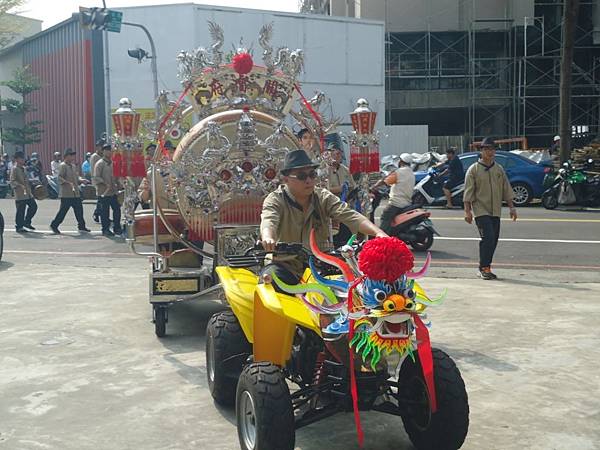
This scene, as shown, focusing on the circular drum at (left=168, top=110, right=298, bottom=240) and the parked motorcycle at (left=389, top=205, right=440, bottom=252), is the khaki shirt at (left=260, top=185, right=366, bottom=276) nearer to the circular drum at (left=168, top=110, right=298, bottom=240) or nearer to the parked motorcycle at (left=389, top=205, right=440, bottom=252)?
the circular drum at (left=168, top=110, right=298, bottom=240)

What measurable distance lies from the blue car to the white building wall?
9.89m

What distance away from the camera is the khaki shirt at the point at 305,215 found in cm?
545

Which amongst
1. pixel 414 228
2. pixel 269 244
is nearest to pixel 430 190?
pixel 414 228

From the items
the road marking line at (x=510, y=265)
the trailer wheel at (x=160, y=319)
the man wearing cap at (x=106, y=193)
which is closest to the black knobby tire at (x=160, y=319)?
the trailer wheel at (x=160, y=319)

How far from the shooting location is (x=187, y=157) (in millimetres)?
7281

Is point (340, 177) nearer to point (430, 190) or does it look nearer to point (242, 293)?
point (242, 293)

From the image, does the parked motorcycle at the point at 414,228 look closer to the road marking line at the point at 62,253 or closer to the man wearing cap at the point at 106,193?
the road marking line at the point at 62,253

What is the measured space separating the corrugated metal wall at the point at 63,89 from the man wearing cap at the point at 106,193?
17.4 meters

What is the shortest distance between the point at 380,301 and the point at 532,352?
127 inches

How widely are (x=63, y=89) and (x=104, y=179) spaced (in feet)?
65.9

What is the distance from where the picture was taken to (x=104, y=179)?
15.2 meters

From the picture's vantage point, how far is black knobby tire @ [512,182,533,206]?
773 inches

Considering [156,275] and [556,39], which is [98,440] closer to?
[156,275]

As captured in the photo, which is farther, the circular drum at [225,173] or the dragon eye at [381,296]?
the circular drum at [225,173]
